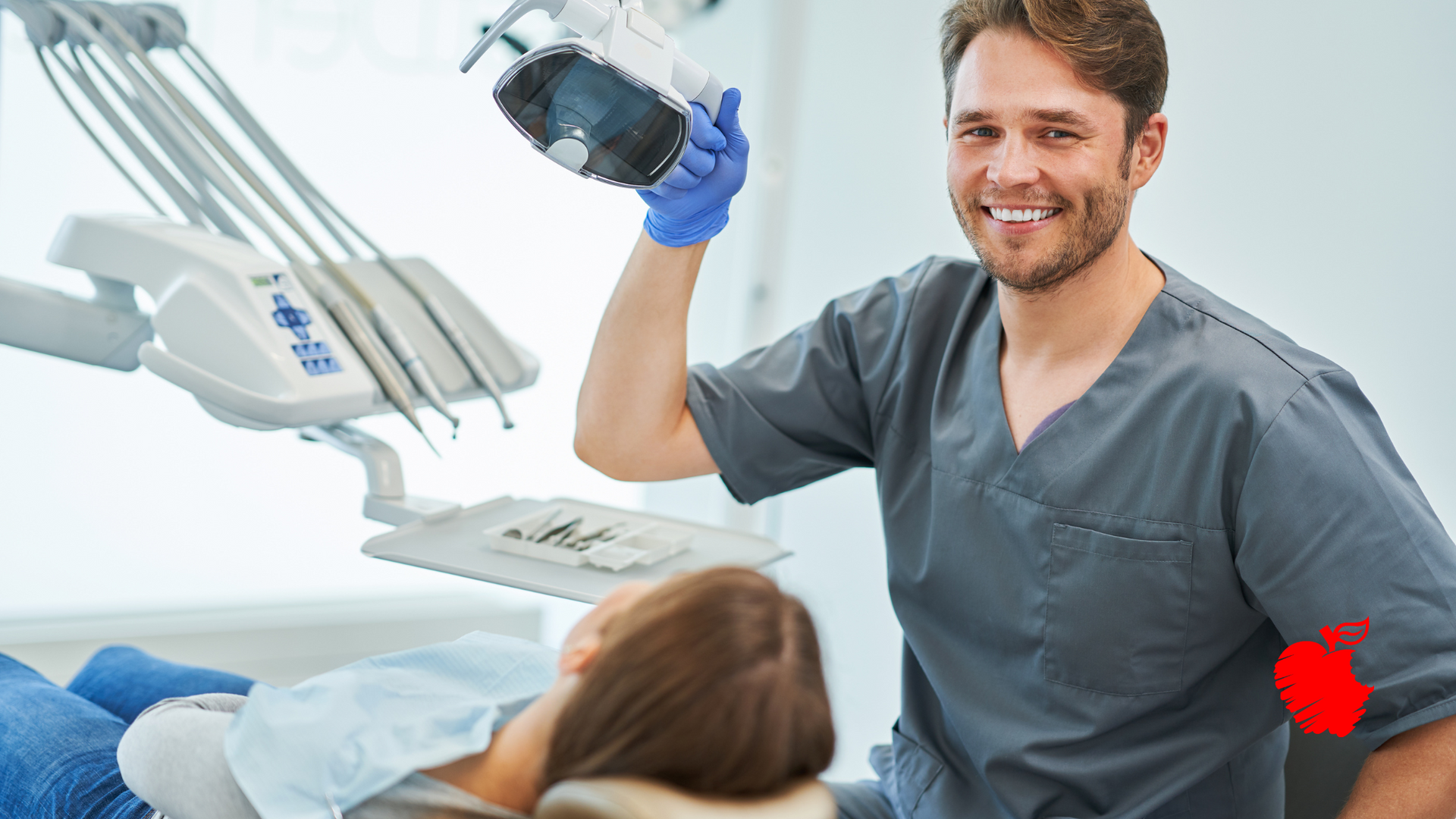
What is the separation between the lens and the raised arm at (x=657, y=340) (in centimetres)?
119

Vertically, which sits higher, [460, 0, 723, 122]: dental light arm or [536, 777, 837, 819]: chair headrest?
[460, 0, 723, 122]: dental light arm

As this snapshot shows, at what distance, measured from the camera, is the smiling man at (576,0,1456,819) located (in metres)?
0.98

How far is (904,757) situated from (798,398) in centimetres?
44

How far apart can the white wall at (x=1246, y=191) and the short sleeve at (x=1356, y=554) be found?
0.46m

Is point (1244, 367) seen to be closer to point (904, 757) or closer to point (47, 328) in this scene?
point (904, 757)

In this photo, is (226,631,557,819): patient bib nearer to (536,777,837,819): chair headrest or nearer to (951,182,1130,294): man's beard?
(536,777,837,819): chair headrest

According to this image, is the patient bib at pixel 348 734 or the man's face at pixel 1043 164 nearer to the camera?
the patient bib at pixel 348 734

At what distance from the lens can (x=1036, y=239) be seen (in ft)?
3.75

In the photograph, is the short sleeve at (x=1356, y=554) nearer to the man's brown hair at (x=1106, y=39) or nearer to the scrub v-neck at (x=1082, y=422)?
the scrub v-neck at (x=1082, y=422)

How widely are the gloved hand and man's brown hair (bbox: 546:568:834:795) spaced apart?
56 centimetres

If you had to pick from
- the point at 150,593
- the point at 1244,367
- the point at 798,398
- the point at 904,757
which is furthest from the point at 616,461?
the point at 150,593

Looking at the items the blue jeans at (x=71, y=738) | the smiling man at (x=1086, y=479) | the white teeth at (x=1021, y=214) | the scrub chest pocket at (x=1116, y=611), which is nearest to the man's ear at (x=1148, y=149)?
the smiling man at (x=1086, y=479)

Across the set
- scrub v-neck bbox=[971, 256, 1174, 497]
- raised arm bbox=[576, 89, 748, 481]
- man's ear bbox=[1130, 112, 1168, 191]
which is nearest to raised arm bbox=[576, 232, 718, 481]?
raised arm bbox=[576, 89, 748, 481]

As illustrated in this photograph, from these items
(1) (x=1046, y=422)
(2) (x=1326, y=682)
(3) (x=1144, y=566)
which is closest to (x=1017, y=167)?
(1) (x=1046, y=422)
